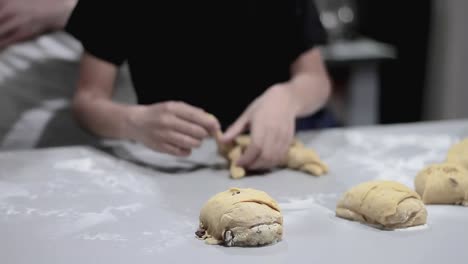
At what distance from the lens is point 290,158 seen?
40.3 inches

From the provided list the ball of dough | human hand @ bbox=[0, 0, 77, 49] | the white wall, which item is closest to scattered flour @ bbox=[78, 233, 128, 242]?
the ball of dough

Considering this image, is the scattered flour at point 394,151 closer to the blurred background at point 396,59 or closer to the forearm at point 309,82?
the forearm at point 309,82

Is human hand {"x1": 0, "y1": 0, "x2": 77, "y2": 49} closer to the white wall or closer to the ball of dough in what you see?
the ball of dough

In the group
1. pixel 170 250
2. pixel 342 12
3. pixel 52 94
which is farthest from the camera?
pixel 342 12

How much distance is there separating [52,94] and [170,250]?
1.02m

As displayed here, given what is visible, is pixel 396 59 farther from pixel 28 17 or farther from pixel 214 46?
pixel 28 17

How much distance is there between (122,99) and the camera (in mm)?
1494

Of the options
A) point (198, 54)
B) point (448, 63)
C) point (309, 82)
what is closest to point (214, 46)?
point (198, 54)

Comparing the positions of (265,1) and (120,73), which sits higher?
(265,1)

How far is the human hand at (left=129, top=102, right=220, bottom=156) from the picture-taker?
1.01 meters

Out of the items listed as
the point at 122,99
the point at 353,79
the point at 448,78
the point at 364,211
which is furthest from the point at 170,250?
the point at 448,78

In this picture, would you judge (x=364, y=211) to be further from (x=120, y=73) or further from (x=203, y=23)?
(x=120, y=73)

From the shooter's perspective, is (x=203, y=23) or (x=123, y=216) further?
(x=203, y=23)

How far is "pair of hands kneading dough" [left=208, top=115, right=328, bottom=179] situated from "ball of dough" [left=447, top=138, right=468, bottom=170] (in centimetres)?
20
